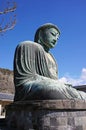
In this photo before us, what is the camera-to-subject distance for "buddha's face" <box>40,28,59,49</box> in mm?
5363

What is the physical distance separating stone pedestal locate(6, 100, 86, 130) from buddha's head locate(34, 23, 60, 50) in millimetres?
1585

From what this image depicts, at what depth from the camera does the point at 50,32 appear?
17.7ft

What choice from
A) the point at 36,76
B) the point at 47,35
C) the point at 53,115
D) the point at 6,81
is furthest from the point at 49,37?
the point at 6,81

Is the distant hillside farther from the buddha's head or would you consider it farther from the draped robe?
the draped robe

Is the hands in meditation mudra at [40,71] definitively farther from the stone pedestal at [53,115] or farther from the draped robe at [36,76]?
the stone pedestal at [53,115]

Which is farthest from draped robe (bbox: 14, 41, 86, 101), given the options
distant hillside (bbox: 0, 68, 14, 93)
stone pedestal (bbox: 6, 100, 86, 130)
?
distant hillside (bbox: 0, 68, 14, 93)

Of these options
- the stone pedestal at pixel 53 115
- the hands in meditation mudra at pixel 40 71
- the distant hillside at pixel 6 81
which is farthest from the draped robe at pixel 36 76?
the distant hillside at pixel 6 81

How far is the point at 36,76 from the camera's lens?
472 cm

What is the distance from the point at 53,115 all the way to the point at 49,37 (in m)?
1.94

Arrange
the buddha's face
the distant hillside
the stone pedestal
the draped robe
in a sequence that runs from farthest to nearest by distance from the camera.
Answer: the distant hillside
the buddha's face
the draped robe
the stone pedestal

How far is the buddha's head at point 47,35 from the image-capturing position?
5.37 m

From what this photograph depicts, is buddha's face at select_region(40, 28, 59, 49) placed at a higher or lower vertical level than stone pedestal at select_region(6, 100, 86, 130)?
higher

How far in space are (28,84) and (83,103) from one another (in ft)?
3.31

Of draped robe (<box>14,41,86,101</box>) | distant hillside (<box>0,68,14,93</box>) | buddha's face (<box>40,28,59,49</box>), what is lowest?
draped robe (<box>14,41,86,101</box>)
